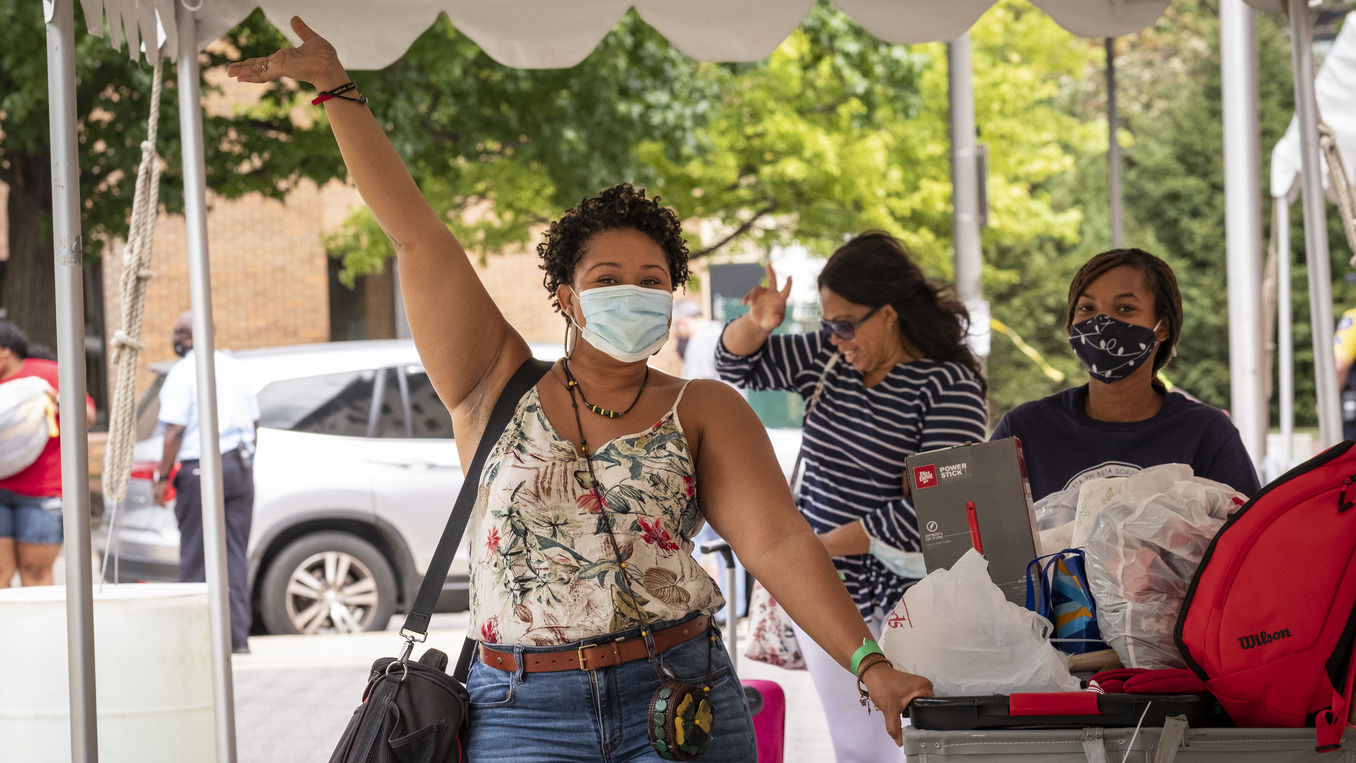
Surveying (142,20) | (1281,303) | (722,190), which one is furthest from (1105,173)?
(142,20)

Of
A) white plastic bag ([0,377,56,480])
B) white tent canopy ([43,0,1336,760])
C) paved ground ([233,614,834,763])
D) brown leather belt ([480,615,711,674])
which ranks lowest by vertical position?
paved ground ([233,614,834,763])

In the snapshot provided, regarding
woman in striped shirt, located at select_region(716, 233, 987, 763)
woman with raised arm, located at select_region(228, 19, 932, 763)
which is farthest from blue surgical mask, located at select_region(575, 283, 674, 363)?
woman in striped shirt, located at select_region(716, 233, 987, 763)

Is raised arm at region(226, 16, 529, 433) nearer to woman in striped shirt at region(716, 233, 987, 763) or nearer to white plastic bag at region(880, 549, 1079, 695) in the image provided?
white plastic bag at region(880, 549, 1079, 695)

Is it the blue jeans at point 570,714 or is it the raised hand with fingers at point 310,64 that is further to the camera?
the raised hand with fingers at point 310,64

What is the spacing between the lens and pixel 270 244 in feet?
69.1

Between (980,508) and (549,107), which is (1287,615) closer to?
(980,508)

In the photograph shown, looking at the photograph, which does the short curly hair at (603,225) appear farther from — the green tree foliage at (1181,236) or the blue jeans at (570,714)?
the green tree foliage at (1181,236)

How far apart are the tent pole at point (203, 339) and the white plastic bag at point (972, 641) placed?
7.62 feet

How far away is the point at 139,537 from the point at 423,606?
7176 millimetres

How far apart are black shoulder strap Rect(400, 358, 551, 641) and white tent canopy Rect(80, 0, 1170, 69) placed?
1.95 meters

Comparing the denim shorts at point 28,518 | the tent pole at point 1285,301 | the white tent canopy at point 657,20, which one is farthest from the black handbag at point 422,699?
the tent pole at point 1285,301

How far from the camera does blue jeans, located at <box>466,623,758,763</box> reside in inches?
104

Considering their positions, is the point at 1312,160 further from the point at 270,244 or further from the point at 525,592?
the point at 270,244

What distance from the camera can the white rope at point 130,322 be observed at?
4.23m
